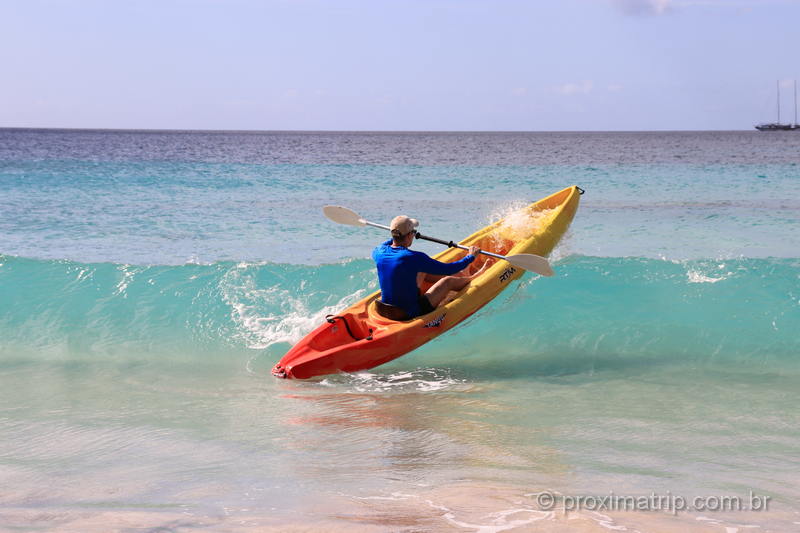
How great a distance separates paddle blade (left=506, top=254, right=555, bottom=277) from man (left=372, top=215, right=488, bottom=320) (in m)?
0.45

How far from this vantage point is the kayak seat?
6673mm

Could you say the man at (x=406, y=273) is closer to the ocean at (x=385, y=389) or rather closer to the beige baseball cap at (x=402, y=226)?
the beige baseball cap at (x=402, y=226)

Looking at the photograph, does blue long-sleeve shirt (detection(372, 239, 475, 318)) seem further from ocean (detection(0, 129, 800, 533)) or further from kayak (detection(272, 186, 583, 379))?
ocean (detection(0, 129, 800, 533))

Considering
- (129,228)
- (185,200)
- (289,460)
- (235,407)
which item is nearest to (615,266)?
(235,407)

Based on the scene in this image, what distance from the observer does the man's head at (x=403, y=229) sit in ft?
20.9

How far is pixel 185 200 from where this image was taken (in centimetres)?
1888

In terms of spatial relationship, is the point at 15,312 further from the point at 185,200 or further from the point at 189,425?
the point at 185,200

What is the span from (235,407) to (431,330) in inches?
76.3

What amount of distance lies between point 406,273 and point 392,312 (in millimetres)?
467

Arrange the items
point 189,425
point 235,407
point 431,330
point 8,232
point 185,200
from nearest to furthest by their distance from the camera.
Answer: point 189,425
point 235,407
point 431,330
point 8,232
point 185,200

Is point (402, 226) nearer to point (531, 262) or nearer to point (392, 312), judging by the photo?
point (392, 312)

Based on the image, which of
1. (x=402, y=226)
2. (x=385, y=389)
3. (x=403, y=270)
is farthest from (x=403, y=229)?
(x=385, y=389)

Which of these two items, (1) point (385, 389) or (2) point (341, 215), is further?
(2) point (341, 215)

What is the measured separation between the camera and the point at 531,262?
7121 millimetres
